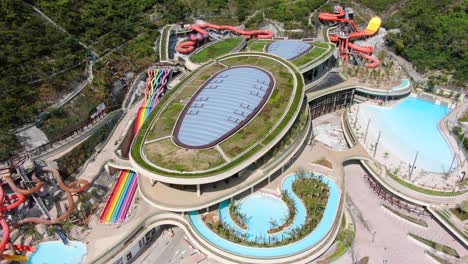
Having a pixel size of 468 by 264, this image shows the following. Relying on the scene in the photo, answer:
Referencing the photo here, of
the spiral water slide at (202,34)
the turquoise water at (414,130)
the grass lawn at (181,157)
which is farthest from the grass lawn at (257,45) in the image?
→ the grass lawn at (181,157)

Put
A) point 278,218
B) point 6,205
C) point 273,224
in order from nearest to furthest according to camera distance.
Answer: point 6,205 < point 273,224 < point 278,218

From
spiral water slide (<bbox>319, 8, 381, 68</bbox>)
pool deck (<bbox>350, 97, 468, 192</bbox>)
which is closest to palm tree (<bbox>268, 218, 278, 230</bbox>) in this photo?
pool deck (<bbox>350, 97, 468, 192</bbox>)

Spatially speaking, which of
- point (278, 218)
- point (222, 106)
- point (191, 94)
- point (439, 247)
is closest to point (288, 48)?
point (191, 94)

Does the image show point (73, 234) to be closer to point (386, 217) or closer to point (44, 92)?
point (44, 92)

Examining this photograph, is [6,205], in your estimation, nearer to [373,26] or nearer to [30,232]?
[30,232]

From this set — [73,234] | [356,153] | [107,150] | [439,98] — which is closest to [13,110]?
[107,150]

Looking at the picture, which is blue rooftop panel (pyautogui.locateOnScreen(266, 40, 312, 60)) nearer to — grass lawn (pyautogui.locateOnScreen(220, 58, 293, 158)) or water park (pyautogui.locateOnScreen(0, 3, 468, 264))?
water park (pyautogui.locateOnScreen(0, 3, 468, 264))
